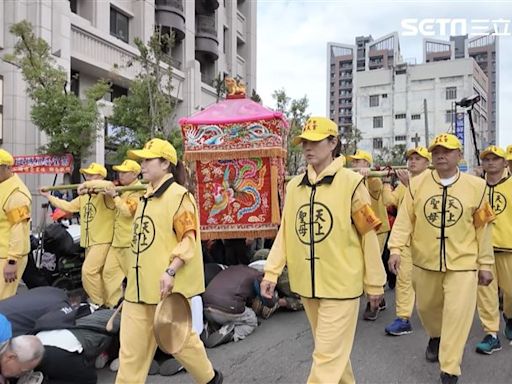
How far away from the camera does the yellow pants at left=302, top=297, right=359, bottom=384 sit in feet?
10.1

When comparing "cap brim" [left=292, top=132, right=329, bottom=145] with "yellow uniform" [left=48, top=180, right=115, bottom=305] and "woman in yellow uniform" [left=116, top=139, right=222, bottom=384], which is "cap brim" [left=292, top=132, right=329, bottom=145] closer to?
"woman in yellow uniform" [left=116, top=139, right=222, bottom=384]

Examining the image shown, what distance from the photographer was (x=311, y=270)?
3.30m

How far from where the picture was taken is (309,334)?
543 centimetres

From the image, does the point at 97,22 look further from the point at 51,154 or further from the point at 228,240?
the point at 228,240

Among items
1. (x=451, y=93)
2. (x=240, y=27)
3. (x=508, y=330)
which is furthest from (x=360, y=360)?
(x=451, y=93)

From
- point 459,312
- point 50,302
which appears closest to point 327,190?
point 459,312

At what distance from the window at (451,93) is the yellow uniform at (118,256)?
5885 cm

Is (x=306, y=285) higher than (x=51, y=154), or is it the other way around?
(x=51, y=154)

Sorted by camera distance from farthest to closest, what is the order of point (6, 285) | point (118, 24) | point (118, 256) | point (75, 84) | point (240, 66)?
1. point (240, 66)
2. point (118, 24)
3. point (75, 84)
4. point (118, 256)
5. point (6, 285)

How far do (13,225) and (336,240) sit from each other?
10.5 feet

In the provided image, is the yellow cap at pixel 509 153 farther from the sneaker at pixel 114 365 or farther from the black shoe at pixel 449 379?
the sneaker at pixel 114 365

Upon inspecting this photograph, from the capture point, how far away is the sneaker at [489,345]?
4684 millimetres

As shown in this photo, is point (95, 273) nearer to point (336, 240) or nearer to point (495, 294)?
point (336, 240)

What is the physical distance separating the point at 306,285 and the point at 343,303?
0.25 m
